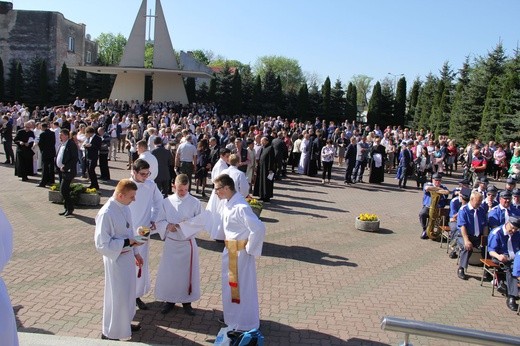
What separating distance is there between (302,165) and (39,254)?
1460 cm

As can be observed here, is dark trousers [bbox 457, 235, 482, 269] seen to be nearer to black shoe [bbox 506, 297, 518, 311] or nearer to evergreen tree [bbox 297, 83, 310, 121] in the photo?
black shoe [bbox 506, 297, 518, 311]

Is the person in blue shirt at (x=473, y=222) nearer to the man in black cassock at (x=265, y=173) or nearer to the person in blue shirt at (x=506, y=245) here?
the person in blue shirt at (x=506, y=245)

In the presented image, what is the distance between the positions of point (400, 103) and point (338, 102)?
5.86 meters

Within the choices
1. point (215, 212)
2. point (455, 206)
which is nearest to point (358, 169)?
point (455, 206)

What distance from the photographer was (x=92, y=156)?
15789mm

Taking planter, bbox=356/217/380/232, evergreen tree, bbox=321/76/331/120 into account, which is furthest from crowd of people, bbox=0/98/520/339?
evergreen tree, bbox=321/76/331/120

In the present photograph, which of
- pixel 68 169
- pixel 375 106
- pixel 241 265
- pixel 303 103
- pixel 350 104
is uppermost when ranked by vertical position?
pixel 350 104

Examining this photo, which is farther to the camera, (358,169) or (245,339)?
(358,169)

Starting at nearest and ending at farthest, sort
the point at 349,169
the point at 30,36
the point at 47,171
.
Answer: the point at 47,171 < the point at 349,169 < the point at 30,36

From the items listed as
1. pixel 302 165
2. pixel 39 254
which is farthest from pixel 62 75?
pixel 39 254

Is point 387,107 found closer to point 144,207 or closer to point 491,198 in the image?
point 491,198

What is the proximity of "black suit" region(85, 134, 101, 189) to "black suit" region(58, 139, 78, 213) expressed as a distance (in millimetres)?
3021

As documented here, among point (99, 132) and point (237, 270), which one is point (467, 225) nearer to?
point (237, 270)

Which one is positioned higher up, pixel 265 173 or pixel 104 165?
pixel 265 173
